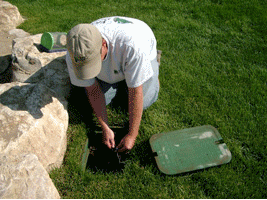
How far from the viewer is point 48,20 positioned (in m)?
4.32

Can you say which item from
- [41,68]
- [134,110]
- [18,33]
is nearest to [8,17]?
[18,33]

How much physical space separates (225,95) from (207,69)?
508 mm

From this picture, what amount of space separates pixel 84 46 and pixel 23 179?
0.98 metres

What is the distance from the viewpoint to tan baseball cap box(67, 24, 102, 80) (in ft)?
4.98

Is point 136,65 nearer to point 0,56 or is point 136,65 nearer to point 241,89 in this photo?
point 241,89

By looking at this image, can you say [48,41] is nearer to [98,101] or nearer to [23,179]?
[98,101]

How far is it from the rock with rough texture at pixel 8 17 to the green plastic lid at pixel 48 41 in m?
1.75

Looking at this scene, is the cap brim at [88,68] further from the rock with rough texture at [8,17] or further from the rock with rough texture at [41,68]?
the rock with rough texture at [8,17]

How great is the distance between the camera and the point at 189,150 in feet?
7.14

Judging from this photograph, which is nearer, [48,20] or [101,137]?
[101,137]

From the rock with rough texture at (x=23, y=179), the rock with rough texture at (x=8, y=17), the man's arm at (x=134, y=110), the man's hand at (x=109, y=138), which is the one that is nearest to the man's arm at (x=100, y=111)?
the man's hand at (x=109, y=138)

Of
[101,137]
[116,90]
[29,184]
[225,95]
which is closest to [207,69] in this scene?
[225,95]

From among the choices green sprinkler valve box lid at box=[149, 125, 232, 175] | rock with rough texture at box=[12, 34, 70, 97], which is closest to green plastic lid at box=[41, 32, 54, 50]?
rock with rough texture at box=[12, 34, 70, 97]

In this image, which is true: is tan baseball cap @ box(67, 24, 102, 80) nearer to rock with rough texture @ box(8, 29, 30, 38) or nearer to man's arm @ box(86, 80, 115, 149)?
man's arm @ box(86, 80, 115, 149)
